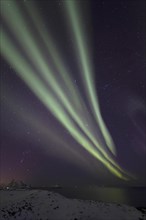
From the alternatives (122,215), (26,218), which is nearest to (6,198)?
(26,218)

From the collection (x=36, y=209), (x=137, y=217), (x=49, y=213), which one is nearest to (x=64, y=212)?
(x=49, y=213)

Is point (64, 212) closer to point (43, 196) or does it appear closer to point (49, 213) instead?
point (49, 213)

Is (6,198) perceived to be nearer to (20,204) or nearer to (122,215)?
(20,204)

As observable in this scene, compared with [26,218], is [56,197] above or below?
above

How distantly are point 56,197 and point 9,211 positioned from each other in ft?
31.4

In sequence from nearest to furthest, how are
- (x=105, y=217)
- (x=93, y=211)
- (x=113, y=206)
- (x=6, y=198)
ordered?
(x=105, y=217), (x=93, y=211), (x=113, y=206), (x=6, y=198)

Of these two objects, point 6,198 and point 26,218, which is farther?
point 6,198

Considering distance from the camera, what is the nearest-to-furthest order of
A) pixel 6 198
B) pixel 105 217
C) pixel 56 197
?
pixel 105 217 < pixel 56 197 < pixel 6 198

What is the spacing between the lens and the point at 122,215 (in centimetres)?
3381

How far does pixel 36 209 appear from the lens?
37.1 m

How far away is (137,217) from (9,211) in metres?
19.0

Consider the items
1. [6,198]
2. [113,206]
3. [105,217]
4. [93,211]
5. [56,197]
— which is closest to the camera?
[105,217]

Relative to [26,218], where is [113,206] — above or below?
above

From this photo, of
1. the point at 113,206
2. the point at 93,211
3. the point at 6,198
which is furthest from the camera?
the point at 6,198
